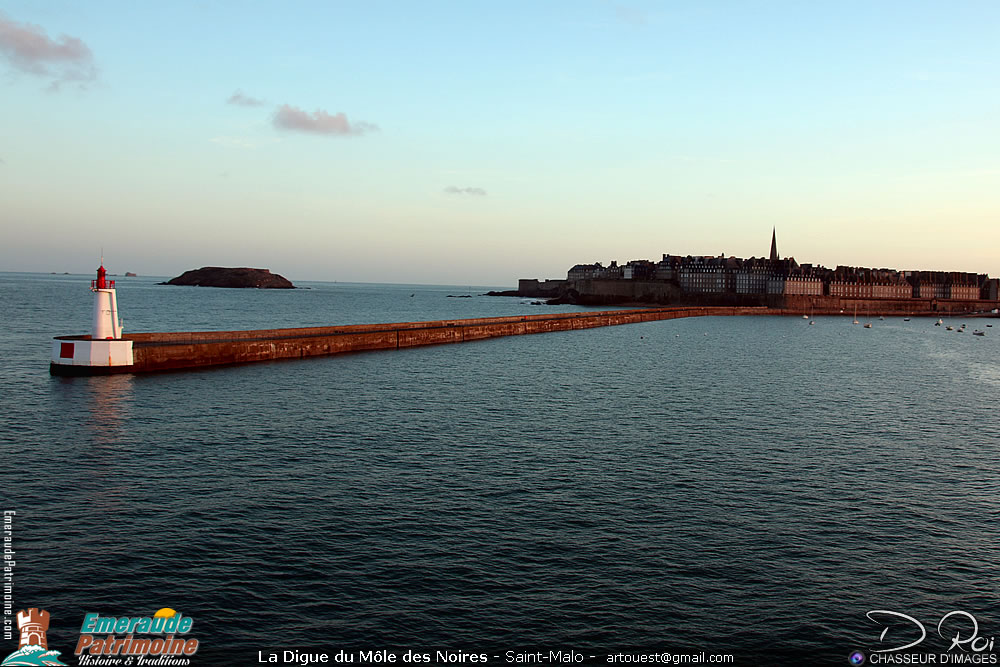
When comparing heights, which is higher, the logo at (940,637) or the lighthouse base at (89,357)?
the lighthouse base at (89,357)

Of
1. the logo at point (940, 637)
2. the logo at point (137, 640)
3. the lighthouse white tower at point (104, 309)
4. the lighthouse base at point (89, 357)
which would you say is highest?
the lighthouse white tower at point (104, 309)

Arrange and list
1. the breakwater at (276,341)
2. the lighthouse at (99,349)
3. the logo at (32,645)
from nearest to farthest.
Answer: the logo at (32,645) < the lighthouse at (99,349) < the breakwater at (276,341)

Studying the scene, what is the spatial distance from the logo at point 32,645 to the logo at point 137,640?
15.2 inches

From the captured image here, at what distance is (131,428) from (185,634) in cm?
1681

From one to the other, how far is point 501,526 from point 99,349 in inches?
1272

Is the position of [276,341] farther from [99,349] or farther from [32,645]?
[32,645]

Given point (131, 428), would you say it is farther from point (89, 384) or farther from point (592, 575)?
point (592, 575)

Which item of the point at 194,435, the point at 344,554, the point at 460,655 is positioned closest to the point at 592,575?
the point at 460,655

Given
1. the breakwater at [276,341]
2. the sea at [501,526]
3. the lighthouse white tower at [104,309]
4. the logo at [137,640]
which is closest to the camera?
the logo at [137,640]

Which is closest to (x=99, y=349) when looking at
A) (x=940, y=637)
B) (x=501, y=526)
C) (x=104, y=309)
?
(x=104, y=309)

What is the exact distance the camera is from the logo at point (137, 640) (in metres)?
10.6

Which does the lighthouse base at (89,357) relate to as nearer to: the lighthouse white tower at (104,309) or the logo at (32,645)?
the lighthouse white tower at (104,309)

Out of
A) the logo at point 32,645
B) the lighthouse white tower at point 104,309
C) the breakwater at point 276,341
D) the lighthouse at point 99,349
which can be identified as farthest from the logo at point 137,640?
the breakwater at point 276,341

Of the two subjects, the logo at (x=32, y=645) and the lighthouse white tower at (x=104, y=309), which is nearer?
the logo at (x=32, y=645)
